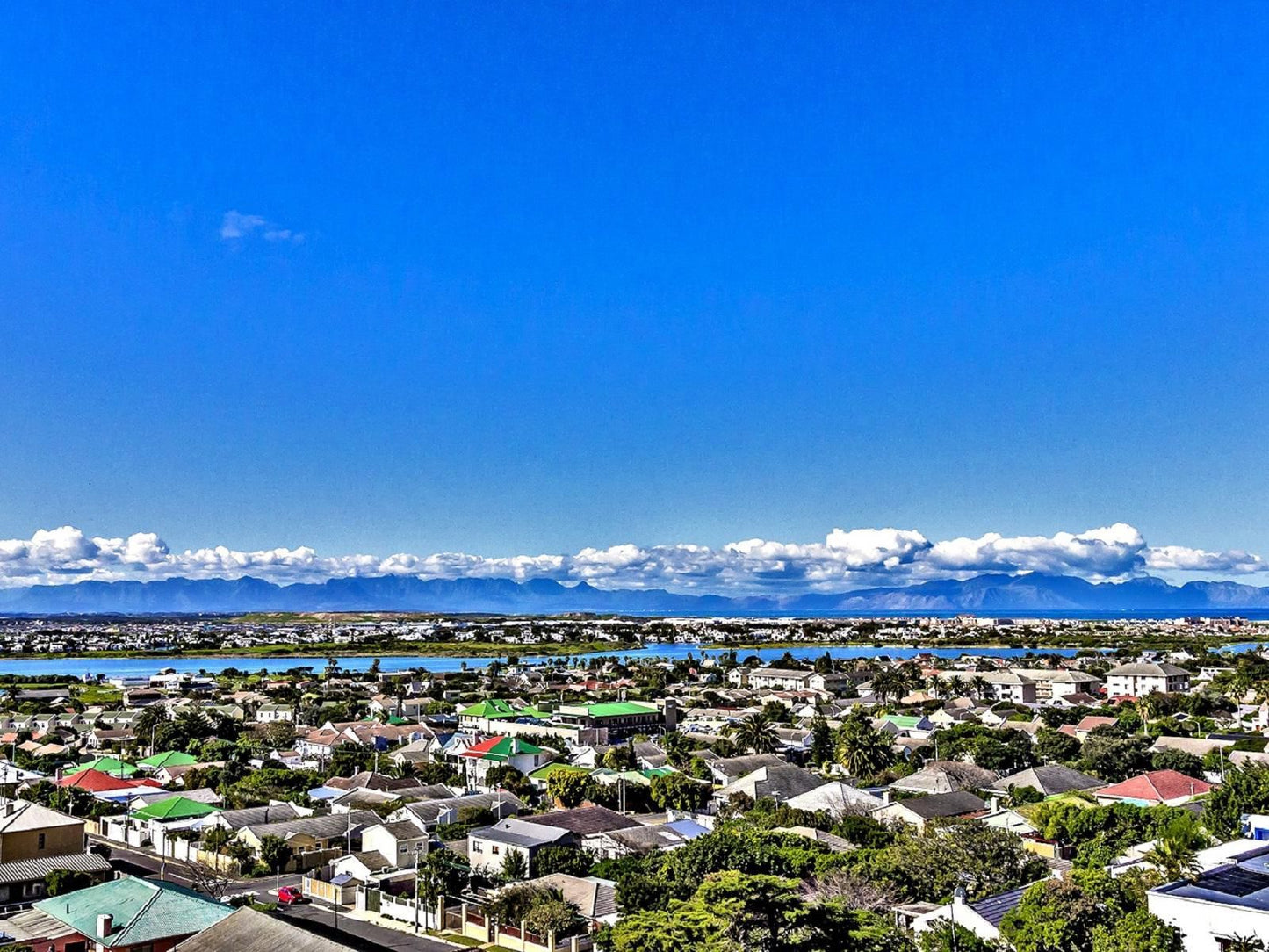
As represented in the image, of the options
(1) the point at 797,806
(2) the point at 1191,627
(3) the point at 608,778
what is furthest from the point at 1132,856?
(2) the point at 1191,627

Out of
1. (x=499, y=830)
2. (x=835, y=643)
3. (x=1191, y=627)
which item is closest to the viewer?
(x=499, y=830)

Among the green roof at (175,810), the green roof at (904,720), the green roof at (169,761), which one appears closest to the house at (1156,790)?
the green roof at (904,720)

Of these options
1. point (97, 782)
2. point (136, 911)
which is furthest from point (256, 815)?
point (136, 911)

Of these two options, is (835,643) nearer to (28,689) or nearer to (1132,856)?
(28,689)

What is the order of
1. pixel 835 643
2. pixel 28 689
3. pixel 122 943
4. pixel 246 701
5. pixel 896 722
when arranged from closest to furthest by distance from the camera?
pixel 122 943 → pixel 896 722 → pixel 246 701 → pixel 28 689 → pixel 835 643

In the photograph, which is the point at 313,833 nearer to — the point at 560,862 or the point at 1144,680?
the point at 560,862

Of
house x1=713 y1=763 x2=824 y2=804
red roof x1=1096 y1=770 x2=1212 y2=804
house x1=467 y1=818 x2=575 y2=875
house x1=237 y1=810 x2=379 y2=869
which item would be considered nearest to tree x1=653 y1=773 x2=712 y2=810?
house x1=713 y1=763 x2=824 y2=804
